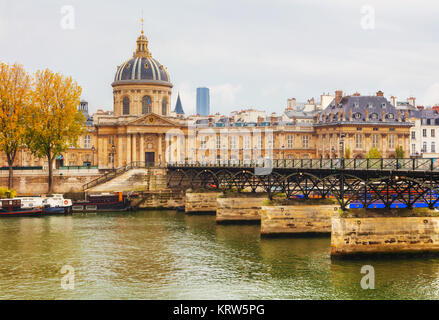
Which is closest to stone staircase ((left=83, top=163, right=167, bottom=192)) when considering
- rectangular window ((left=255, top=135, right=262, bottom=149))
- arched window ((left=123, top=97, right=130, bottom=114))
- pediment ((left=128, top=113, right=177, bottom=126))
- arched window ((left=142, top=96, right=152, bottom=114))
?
pediment ((left=128, top=113, right=177, bottom=126))

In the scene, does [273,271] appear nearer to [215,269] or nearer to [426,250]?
[215,269]

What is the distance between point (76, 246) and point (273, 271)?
17933mm

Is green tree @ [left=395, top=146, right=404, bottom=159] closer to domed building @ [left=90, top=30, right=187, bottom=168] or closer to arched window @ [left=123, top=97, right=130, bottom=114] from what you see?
domed building @ [left=90, top=30, right=187, bottom=168]

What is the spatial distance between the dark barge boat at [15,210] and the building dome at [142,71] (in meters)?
49.2

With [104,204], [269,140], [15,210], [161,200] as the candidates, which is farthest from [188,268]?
[269,140]

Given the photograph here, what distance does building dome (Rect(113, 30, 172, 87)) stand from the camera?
115 meters

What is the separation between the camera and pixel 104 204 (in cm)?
7806

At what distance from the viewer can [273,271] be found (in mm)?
39250

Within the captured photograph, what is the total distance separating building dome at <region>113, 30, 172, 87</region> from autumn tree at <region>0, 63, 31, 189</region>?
3680cm

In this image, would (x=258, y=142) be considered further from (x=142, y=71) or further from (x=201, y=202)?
(x=201, y=202)

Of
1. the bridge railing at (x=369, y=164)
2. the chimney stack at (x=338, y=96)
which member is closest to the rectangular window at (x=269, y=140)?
the chimney stack at (x=338, y=96)

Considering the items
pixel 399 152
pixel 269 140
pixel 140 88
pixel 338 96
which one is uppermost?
pixel 140 88

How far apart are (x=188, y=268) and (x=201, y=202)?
35026 millimetres
